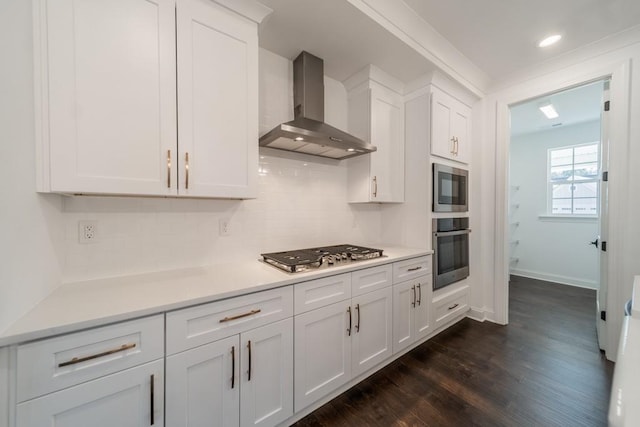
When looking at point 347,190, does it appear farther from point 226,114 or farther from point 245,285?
point 245,285

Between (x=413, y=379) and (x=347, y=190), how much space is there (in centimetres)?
170

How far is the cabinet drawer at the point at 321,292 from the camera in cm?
142

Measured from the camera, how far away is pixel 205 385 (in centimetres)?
111

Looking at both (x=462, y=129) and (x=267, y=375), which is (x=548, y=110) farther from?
(x=267, y=375)

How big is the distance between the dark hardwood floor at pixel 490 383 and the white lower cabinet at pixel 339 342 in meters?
0.18

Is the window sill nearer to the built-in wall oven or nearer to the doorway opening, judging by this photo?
the doorway opening

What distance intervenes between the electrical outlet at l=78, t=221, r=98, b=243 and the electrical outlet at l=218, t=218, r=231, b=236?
665mm

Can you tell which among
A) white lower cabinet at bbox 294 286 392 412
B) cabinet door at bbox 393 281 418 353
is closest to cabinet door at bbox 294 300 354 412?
white lower cabinet at bbox 294 286 392 412

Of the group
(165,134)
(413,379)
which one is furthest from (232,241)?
(413,379)

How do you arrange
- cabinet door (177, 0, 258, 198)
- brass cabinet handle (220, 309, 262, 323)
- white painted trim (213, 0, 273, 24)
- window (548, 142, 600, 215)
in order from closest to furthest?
brass cabinet handle (220, 309, 262, 323) → cabinet door (177, 0, 258, 198) → white painted trim (213, 0, 273, 24) → window (548, 142, 600, 215)

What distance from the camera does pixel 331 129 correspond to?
6.16ft

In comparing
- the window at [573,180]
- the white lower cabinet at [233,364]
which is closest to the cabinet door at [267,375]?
the white lower cabinet at [233,364]

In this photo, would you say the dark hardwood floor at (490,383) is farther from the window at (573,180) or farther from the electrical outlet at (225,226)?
the window at (573,180)

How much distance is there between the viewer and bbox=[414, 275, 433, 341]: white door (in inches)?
Answer: 85.4
